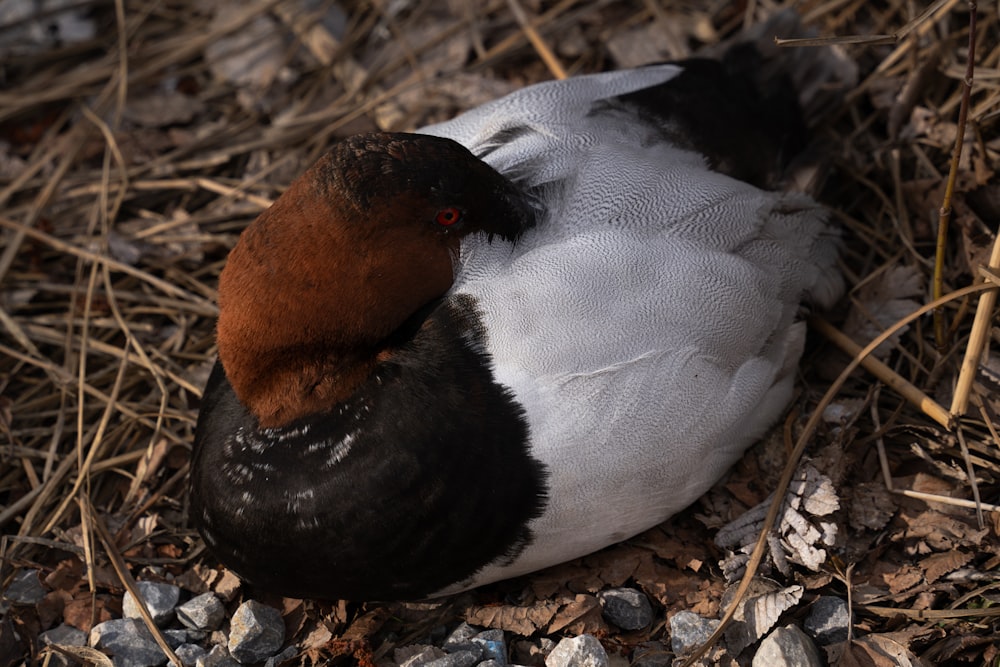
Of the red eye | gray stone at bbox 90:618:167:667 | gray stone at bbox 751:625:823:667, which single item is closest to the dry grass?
gray stone at bbox 90:618:167:667

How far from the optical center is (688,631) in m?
2.61

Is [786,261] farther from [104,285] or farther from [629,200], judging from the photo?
[104,285]

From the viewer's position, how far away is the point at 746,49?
355cm

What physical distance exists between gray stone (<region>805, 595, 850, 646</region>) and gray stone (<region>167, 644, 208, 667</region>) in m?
1.61

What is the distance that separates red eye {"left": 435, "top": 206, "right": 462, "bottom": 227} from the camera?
249 centimetres

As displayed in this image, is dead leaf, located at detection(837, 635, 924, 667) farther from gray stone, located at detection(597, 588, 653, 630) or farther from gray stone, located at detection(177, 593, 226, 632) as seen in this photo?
gray stone, located at detection(177, 593, 226, 632)

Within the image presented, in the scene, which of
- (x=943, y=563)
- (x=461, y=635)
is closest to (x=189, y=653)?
(x=461, y=635)

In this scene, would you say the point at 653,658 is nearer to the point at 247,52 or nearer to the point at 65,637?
the point at 65,637

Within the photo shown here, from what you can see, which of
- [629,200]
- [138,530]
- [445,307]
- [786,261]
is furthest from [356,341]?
[786,261]

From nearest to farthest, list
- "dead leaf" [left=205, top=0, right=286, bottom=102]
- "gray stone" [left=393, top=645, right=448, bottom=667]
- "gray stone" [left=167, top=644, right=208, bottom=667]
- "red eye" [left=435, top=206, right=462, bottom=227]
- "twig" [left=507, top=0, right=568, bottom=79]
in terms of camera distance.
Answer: "red eye" [left=435, top=206, right=462, bottom=227]
"gray stone" [left=393, top=645, right=448, bottom=667]
"gray stone" [left=167, top=644, right=208, bottom=667]
"twig" [left=507, top=0, right=568, bottom=79]
"dead leaf" [left=205, top=0, right=286, bottom=102]

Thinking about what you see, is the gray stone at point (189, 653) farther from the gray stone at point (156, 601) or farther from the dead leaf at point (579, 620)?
the dead leaf at point (579, 620)

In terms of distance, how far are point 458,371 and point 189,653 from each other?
1.09 metres

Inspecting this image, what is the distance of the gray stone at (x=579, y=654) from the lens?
252 centimetres

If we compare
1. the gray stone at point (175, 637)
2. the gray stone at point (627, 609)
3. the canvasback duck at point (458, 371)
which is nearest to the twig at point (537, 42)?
the canvasback duck at point (458, 371)
